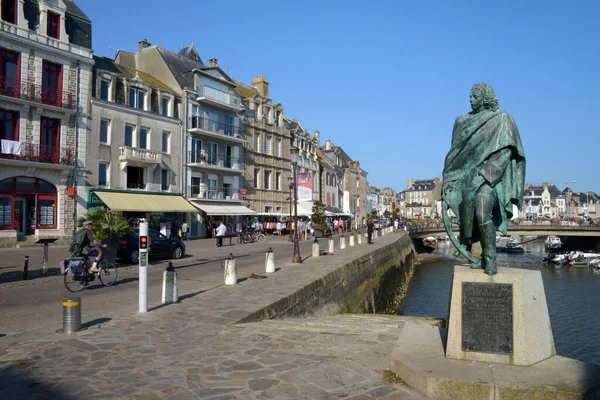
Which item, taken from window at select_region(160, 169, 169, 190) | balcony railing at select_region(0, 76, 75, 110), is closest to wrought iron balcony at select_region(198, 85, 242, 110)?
window at select_region(160, 169, 169, 190)

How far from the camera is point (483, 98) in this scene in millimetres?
4996

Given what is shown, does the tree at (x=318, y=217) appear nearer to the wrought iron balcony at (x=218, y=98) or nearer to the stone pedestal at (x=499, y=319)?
the wrought iron balcony at (x=218, y=98)

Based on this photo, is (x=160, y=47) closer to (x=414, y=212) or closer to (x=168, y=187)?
(x=168, y=187)

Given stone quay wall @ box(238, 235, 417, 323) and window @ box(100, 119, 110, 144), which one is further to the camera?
window @ box(100, 119, 110, 144)

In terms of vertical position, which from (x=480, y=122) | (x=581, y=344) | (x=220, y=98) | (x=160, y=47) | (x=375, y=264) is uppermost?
(x=160, y=47)

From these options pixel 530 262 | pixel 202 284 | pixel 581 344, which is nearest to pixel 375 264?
pixel 581 344

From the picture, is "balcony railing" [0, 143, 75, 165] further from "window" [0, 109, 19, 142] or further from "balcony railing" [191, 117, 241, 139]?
"balcony railing" [191, 117, 241, 139]

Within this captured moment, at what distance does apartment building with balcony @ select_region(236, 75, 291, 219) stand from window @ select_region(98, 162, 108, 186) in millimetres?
13907

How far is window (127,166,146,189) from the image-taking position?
28422 millimetres

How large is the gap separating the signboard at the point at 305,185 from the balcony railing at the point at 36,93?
625 inches

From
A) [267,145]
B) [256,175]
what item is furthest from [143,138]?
[267,145]

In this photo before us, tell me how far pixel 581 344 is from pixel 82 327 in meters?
15.2

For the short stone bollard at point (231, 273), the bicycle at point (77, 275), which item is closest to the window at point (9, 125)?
the bicycle at point (77, 275)

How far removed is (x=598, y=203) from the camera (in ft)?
431
